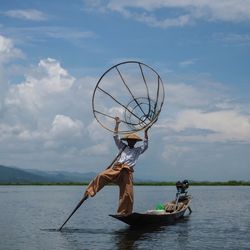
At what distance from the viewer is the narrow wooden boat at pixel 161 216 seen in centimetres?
1864

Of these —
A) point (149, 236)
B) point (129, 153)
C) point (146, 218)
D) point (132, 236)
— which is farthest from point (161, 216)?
point (129, 153)

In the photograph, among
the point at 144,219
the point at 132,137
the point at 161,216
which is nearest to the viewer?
the point at 132,137

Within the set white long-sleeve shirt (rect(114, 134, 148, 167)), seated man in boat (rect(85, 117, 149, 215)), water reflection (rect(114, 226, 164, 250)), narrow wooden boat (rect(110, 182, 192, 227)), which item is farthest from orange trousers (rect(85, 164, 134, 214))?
water reflection (rect(114, 226, 164, 250))

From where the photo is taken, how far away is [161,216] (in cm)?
2041

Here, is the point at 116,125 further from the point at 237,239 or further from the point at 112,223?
the point at 112,223

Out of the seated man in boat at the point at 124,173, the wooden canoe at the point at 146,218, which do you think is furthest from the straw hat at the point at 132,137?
the wooden canoe at the point at 146,218

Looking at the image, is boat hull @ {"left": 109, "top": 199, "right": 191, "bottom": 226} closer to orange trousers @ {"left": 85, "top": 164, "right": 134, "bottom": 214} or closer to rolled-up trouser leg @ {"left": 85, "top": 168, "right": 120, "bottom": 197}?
orange trousers @ {"left": 85, "top": 164, "right": 134, "bottom": 214}

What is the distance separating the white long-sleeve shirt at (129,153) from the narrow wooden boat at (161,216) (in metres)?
1.77

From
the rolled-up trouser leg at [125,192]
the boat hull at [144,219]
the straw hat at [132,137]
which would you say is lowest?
the boat hull at [144,219]

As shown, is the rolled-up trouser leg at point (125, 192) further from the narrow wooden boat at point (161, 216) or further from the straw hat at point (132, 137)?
the straw hat at point (132, 137)

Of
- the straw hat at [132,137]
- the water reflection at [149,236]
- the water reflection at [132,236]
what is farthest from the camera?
the straw hat at [132,137]

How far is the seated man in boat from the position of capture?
18.0m

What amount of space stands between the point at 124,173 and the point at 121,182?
391 millimetres

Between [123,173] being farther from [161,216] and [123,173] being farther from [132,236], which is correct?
[161,216]
